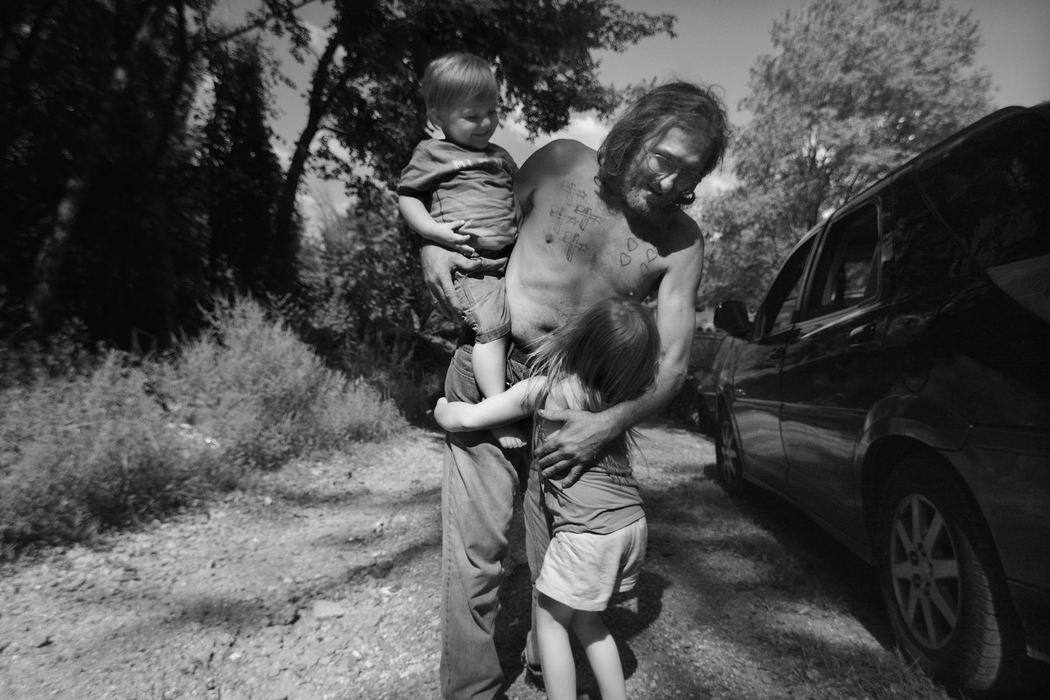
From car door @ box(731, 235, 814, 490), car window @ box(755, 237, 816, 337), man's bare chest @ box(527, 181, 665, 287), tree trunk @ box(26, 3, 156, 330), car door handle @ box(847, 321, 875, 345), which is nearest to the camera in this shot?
man's bare chest @ box(527, 181, 665, 287)

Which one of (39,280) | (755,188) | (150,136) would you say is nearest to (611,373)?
(39,280)

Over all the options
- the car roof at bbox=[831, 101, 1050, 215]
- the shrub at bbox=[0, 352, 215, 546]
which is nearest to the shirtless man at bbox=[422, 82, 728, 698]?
the car roof at bbox=[831, 101, 1050, 215]

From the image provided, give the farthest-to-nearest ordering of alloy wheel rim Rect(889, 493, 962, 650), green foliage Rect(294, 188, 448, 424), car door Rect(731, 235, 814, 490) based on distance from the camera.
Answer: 1. green foliage Rect(294, 188, 448, 424)
2. car door Rect(731, 235, 814, 490)
3. alloy wheel rim Rect(889, 493, 962, 650)

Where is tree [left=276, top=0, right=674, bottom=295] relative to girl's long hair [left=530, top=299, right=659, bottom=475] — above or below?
above

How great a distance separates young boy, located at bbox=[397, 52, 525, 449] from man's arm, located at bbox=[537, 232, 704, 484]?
0.20 metres

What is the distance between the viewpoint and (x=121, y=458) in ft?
11.7

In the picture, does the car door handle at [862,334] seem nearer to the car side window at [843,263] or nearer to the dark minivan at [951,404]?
the dark minivan at [951,404]

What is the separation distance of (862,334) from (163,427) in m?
4.46

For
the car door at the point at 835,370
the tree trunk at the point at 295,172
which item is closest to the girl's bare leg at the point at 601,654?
the car door at the point at 835,370

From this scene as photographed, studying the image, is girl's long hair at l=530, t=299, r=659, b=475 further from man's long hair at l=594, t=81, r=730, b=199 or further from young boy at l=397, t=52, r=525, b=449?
man's long hair at l=594, t=81, r=730, b=199

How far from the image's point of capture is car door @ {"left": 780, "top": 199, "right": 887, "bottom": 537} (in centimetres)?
231

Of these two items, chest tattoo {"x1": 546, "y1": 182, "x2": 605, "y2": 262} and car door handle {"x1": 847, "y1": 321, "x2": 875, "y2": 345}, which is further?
car door handle {"x1": 847, "y1": 321, "x2": 875, "y2": 345}

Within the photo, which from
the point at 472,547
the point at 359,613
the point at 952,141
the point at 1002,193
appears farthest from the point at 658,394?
the point at 359,613

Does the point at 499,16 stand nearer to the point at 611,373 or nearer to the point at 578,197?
the point at 578,197
